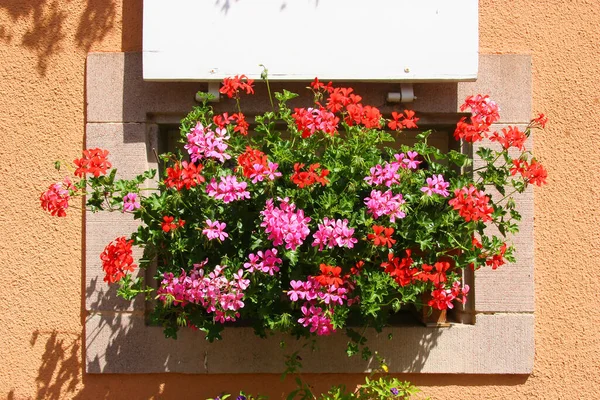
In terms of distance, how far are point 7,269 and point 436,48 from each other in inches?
102

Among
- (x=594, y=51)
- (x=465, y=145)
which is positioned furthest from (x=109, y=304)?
(x=594, y=51)

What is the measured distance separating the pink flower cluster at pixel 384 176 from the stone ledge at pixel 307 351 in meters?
1.00

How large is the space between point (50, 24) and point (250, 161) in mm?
1663

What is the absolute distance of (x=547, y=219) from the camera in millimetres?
3328

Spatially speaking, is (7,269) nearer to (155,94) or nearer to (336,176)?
(155,94)

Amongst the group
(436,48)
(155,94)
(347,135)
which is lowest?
(347,135)

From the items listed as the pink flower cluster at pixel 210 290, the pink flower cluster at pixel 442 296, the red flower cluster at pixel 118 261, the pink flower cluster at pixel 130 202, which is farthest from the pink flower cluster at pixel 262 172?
the pink flower cluster at pixel 442 296

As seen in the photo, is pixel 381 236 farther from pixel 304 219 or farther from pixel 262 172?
pixel 262 172

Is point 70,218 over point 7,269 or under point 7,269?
over

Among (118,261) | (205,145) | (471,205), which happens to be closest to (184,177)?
(205,145)

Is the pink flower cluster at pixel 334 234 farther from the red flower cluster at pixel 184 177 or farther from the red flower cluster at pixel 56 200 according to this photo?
the red flower cluster at pixel 56 200

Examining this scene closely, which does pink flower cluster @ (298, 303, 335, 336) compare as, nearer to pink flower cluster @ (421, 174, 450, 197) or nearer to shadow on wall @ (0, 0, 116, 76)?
pink flower cluster @ (421, 174, 450, 197)

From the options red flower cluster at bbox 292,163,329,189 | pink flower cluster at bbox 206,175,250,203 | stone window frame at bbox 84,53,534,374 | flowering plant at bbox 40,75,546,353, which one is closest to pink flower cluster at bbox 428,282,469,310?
flowering plant at bbox 40,75,546,353

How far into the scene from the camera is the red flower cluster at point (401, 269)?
261cm
